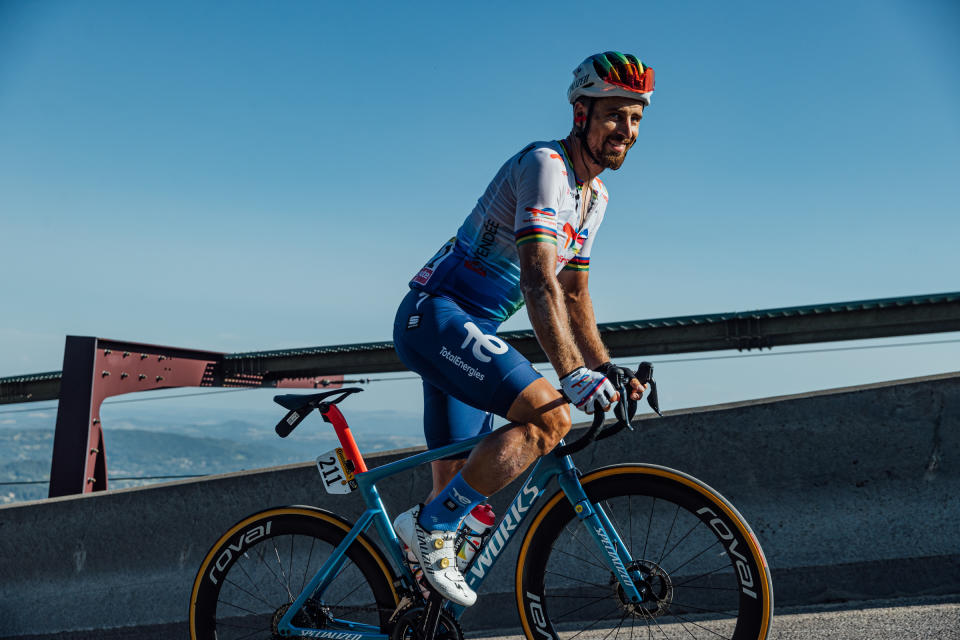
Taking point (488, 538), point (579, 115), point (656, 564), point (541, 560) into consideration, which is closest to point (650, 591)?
point (656, 564)

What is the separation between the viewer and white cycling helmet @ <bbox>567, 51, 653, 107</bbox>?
314 cm

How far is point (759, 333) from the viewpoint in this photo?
664 cm

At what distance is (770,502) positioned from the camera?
3748mm

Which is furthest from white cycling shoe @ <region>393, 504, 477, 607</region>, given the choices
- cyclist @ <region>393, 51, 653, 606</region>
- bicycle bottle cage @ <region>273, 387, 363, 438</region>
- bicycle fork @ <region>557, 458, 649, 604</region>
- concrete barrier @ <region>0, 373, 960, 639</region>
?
concrete barrier @ <region>0, 373, 960, 639</region>

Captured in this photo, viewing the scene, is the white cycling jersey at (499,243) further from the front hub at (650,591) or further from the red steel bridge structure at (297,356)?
the red steel bridge structure at (297,356)

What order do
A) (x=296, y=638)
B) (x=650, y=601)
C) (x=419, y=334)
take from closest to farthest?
(x=650, y=601) → (x=419, y=334) → (x=296, y=638)

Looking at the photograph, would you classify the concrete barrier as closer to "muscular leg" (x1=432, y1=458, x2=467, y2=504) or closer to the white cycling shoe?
"muscular leg" (x1=432, y1=458, x2=467, y2=504)

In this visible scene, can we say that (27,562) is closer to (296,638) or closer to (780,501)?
(296,638)

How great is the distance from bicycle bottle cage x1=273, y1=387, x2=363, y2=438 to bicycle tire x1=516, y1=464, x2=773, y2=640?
1013 millimetres

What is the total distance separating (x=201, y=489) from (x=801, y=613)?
3145 mm

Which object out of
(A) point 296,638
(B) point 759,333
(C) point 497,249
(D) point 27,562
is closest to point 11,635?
(D) point 27,562

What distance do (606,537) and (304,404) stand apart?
142cm

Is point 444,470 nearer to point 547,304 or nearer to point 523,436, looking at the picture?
point 523,436

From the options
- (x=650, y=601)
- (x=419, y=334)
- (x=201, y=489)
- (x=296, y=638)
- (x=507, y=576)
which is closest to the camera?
(x=650, y=601)
